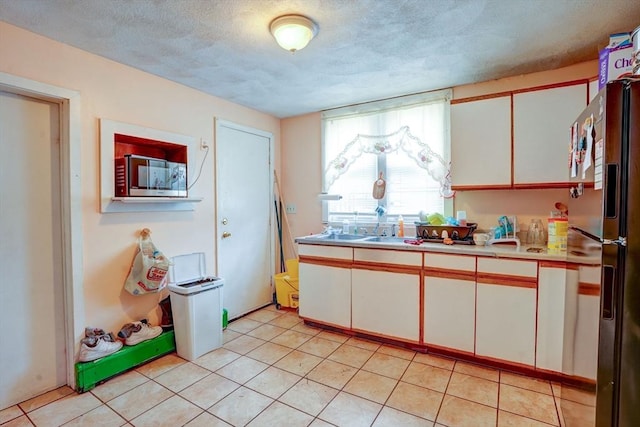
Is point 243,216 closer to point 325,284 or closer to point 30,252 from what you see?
point 325,284

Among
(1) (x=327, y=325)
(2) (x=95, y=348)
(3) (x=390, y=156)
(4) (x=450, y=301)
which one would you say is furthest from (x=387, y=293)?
(2) (x=95, y=348)

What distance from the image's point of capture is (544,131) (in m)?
2.43

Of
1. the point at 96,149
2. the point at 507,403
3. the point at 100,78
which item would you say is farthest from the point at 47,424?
the point at 507,403

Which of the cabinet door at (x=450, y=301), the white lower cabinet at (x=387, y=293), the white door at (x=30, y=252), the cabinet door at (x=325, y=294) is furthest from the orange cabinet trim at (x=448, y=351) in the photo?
the white door at (x=30, y=252)

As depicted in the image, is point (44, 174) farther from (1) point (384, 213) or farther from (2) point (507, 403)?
(2) point (507, 403)

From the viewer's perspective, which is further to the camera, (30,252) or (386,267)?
(386,267)

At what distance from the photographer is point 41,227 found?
7.18ft

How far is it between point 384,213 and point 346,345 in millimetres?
1375

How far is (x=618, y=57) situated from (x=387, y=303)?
2.21m

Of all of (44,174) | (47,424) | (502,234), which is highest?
(44,174)

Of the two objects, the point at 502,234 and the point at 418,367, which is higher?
the point at 502,234

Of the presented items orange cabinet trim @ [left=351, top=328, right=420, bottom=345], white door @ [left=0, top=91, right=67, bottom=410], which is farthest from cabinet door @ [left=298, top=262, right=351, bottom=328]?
white door @ [left=0, top=91, right=67, bottom=410]

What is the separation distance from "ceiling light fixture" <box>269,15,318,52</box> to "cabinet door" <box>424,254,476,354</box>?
1.83 metres

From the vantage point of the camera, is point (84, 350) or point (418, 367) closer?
point (84, 350)
